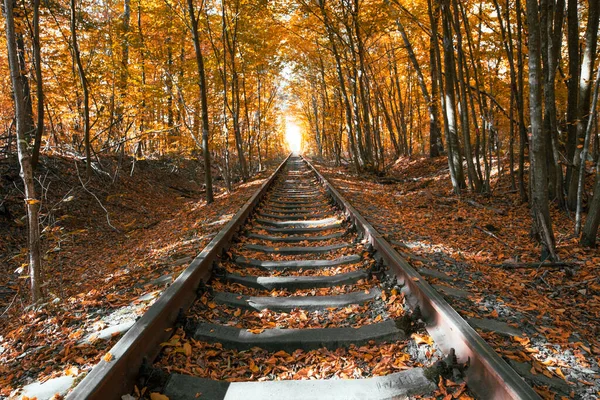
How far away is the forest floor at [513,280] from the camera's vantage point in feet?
7.25

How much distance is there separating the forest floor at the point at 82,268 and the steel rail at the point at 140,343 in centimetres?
34

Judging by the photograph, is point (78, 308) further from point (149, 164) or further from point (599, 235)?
point (149, 164)

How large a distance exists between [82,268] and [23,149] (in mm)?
3034

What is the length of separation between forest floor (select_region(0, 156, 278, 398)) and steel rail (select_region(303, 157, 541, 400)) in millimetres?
2236

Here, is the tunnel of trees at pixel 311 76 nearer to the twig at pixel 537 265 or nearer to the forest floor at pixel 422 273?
the twig at pixel 537 265

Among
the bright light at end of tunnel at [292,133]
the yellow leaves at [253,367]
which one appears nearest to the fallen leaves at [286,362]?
the yellow leaves at [253,367]

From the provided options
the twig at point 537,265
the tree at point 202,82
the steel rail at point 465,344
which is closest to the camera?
the steel rail at point 465,344

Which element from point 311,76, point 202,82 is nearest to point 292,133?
point 311,76

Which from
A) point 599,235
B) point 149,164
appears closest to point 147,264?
point 599,235

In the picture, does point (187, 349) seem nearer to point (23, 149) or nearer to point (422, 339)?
point (422, 339)

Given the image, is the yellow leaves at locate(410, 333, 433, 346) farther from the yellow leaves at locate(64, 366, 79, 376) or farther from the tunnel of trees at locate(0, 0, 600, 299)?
the tunnel of trees at locate(0, 0, 600, 299)

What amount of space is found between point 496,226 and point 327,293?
370 cm

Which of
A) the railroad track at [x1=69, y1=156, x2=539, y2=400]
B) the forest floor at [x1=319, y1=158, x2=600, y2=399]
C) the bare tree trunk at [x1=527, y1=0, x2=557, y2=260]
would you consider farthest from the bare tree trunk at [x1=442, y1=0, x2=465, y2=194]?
the railroad track at [x1=69, y1=156, x2=539, y2=400]

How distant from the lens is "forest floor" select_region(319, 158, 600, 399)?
7.25 ft
